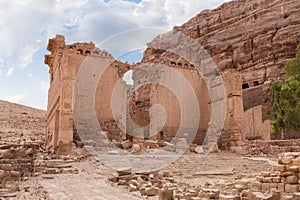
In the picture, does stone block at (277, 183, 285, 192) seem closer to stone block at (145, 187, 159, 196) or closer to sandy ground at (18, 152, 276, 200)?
sandy ground at (18, 152, 276, 200)

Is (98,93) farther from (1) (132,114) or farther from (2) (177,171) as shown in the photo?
(2) (177,171)

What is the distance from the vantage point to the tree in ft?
74.2

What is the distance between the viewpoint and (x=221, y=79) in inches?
713

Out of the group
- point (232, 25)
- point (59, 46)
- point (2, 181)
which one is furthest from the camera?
point (232, 25)

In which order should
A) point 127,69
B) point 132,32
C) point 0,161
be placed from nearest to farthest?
point 0,161 → point 132,32 → point 127,69

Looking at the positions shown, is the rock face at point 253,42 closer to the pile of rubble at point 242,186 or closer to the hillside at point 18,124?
the hillside at point 18,124

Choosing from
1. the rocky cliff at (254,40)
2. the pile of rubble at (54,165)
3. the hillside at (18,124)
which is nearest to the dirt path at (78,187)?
the pile of rubble at (54,165)

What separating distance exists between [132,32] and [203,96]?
8.94 meters

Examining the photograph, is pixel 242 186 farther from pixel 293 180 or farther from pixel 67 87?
pixel 67 87

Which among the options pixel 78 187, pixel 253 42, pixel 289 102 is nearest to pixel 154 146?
pixel 78 187

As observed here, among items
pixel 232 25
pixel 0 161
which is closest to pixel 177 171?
pixel 0 161

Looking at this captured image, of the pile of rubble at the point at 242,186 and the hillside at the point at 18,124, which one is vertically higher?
the hillside at the point at 18,124

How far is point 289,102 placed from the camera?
23078 mm

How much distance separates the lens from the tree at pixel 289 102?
22.6 metres
